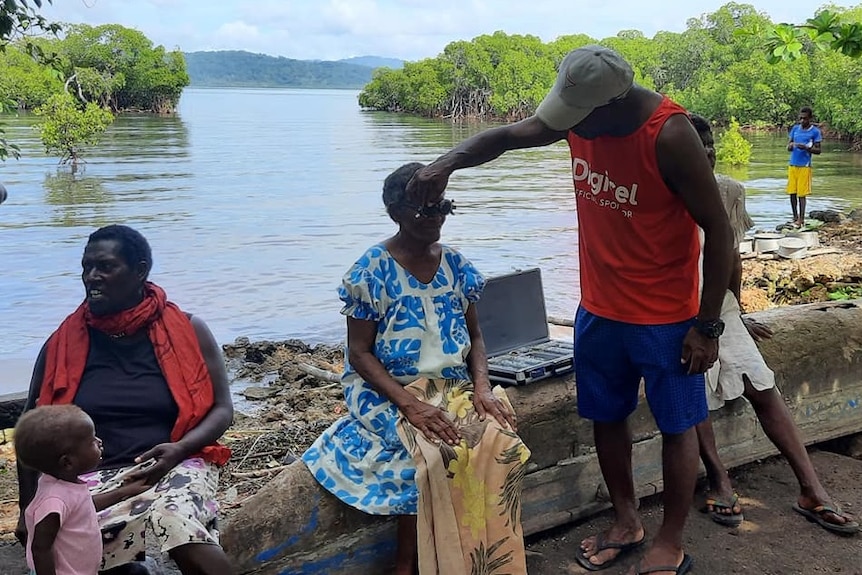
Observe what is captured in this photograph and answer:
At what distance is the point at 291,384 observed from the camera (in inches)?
313

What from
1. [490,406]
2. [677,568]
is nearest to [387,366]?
[490,406]

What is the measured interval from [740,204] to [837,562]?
55.2 inches

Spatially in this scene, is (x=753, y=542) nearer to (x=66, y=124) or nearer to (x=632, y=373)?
(x=632, y=373)

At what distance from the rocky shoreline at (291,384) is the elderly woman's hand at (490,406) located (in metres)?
1.05

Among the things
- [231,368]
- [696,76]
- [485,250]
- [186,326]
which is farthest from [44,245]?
[696,76]

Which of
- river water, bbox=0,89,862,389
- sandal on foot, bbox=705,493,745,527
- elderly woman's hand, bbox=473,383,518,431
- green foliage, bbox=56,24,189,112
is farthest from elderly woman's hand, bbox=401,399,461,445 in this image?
green foliage, bbox=56,24,189,112

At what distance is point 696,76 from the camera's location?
5941 cm

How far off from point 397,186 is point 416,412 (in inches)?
29.4

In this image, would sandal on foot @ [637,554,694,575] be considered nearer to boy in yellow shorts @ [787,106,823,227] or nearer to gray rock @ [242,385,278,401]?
gray rock @ [242,385,278,401]

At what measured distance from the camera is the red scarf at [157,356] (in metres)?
Answer: 2.69

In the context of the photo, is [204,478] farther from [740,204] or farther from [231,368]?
[231,368]

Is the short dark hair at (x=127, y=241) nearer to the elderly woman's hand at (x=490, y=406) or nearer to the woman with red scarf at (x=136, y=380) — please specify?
the woman with red scarf at (x=136, y=380)

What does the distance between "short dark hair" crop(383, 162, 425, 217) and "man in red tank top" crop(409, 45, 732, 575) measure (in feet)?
0.19

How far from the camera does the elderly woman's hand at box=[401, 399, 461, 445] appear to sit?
2.76 m
